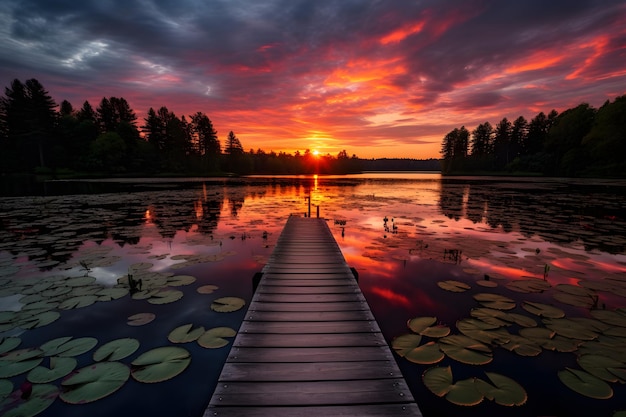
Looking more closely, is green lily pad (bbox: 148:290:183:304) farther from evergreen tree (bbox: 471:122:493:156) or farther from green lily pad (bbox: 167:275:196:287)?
evergreen tree (bbox: 471:122:493:156)

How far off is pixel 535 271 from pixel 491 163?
106203 millimetres

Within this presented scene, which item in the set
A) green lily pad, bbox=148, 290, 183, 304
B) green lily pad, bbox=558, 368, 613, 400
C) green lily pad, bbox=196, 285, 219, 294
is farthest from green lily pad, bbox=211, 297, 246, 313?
green lily pad, bbox=558, 368, 613, 400

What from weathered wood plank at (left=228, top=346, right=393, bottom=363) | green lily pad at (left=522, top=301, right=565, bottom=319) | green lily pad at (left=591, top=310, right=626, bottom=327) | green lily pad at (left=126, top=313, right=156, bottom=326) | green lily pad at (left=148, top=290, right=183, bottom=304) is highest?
weathered wood plank at (left=228, top=346, right=393, bottom=363)

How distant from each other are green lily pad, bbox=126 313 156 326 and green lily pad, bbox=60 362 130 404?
1.11 meters

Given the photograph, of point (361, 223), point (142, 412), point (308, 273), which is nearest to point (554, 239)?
point (361, 223)

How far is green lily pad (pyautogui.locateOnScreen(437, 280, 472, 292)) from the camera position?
630 centimetres

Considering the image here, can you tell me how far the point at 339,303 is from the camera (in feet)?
15.8

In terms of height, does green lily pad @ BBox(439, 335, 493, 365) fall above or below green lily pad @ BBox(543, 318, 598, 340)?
below

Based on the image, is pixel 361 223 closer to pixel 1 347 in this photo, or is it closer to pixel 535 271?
pixel 535 271

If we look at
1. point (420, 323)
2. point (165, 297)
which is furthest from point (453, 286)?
point (165, 297)

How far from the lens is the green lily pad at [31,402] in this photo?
303cm

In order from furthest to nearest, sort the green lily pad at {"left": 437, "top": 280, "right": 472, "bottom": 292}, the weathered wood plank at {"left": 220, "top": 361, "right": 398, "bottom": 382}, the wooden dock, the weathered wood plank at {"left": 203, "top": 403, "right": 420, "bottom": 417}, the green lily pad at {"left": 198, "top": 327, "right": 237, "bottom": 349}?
the green lily pad at {"left": 437, "top": 280, "right": 472, "bottom": 292}
the green lily pad at {"left": 198, "top": 327, "right": 237, "bottom": 349}
the weathered wood plank at {"left": 220, "top": 361, "right": 398, "bottom": 382}
the wooden dock
the weathered wood plank at {"left": 203, "top": 403, "right": 420, "bottom": 417}

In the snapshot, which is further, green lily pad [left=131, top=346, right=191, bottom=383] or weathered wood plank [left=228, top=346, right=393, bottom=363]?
green lily pad [left=131, top=346, right=191, bottom=383]

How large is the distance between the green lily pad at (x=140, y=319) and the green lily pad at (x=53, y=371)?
42.2 inches
